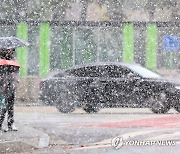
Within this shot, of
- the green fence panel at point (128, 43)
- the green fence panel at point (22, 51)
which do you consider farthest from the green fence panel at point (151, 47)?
the green fence panel at point (22, 51)

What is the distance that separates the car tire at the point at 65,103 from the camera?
21609 millimetres

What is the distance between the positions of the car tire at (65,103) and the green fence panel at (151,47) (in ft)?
27.2

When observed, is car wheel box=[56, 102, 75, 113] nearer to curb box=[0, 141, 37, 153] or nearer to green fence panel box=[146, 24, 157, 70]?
green fence panel box=[146, 24, 157, 70]

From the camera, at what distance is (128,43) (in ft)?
97.1

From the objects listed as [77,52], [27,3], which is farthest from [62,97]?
[27,3]

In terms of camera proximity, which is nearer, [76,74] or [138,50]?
[76,74]

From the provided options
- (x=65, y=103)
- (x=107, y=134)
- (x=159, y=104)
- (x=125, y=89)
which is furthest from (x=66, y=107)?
(x=107, y=134)

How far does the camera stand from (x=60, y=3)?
41156mm

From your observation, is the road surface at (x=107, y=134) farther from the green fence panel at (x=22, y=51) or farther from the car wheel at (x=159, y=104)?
the green fence panel at (x=22, y=51)

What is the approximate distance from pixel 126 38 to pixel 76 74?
829cm

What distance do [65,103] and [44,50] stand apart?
7.85 meters

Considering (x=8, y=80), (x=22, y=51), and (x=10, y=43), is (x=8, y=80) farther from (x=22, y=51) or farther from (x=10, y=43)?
(x=22, y=51)

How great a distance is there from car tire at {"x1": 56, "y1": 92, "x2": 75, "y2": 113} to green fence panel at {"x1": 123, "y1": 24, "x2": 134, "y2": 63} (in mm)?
8101

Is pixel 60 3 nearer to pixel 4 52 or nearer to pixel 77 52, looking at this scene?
pixel 77 52
